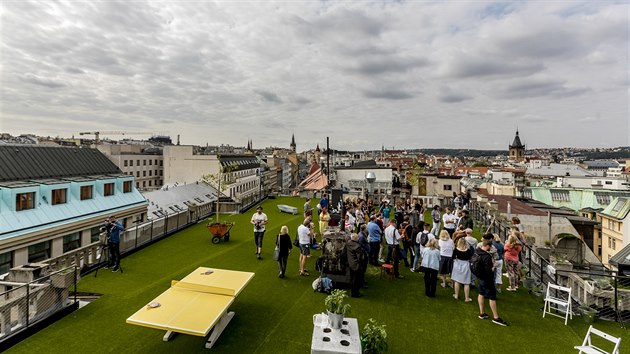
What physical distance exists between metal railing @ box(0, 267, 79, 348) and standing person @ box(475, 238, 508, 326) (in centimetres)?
916

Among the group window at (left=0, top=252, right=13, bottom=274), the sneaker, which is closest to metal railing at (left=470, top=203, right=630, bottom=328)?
the sneaker

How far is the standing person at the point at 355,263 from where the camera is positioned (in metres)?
8.84

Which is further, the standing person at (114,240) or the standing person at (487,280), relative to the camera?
the standing person at (114,240)

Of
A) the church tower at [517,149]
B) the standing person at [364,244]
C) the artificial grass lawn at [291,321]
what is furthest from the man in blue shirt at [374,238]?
the church tower at [517,149]

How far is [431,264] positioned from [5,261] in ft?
44.1

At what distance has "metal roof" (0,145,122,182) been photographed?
14141 millimetres

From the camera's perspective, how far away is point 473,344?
22.2ft

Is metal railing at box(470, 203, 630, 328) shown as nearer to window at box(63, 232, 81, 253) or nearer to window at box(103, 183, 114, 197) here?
window at box(63, 232, 81, 253)

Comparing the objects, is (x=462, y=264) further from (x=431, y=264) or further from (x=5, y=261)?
(x=5, y=261)

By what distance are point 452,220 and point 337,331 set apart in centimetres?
924

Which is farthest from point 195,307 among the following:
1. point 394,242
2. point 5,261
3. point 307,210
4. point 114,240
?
point 5,261

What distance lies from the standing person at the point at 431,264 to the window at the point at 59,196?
14.4 m

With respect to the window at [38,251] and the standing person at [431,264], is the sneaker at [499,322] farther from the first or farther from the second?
the window at [38,251]

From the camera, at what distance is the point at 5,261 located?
36.7 feet
